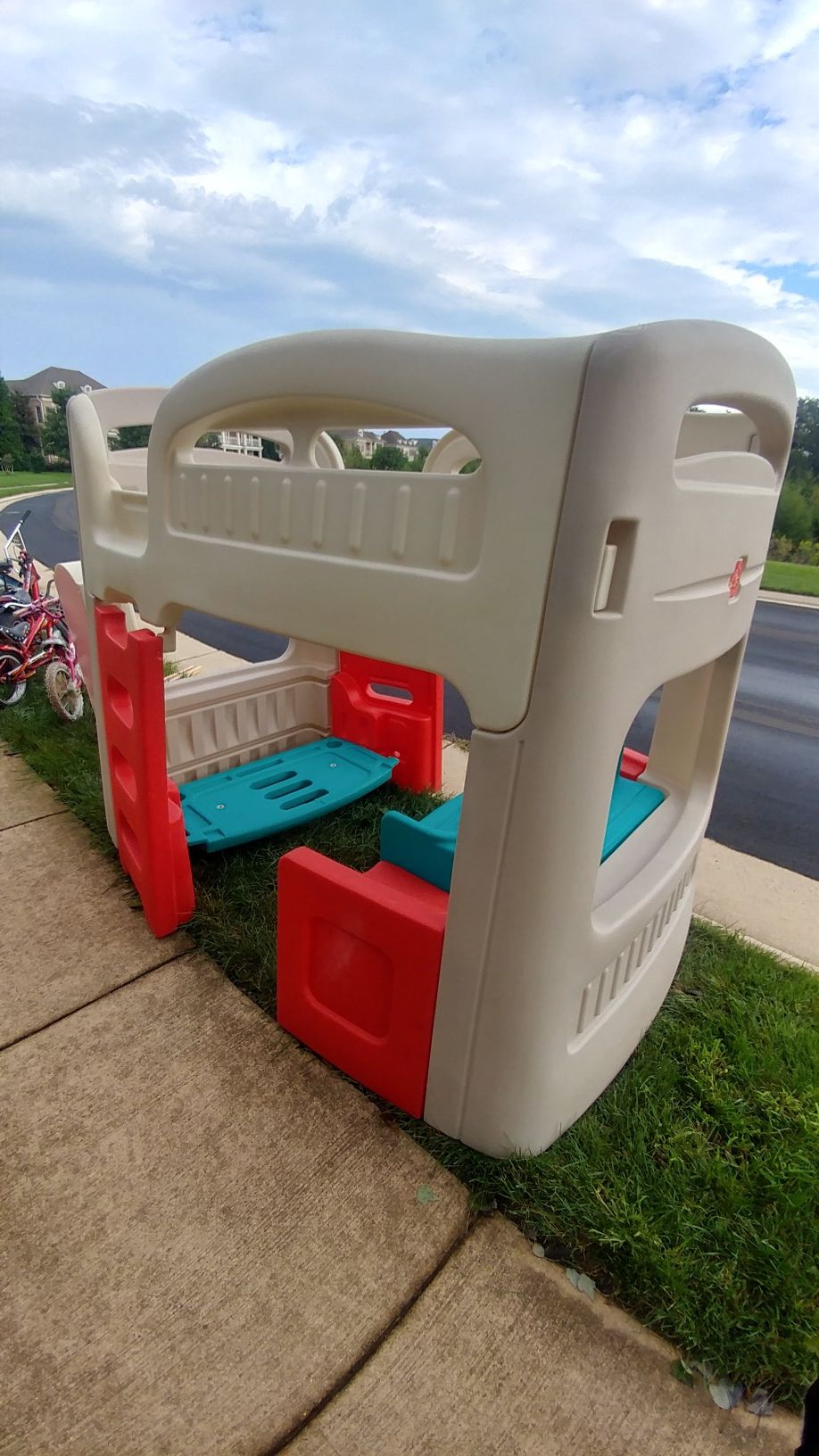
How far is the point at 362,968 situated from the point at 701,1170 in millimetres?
977

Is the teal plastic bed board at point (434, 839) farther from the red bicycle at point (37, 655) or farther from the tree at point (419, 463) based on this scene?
the red bicycle at point (37, 655)

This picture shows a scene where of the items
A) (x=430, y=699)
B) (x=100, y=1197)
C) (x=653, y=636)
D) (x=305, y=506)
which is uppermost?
(x=305, y=506)

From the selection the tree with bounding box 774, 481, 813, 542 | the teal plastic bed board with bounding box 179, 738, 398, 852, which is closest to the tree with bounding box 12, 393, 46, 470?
the tree with bounding box 774, 481, 813, 542

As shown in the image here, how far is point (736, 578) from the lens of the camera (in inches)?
65.4

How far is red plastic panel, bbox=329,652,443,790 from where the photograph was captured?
3680 millimetres

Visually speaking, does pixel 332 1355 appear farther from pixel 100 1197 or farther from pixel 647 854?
pixel 647 854

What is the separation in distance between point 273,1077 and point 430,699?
2.09 metres

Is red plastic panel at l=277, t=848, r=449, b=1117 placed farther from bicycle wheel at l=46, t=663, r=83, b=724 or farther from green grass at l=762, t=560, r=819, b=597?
green grass at l=762, t=560, r=819, b=597

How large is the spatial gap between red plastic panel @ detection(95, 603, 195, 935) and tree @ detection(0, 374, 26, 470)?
65.6 meters

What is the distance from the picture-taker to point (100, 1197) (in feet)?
5.41

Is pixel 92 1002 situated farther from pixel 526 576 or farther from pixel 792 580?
pixel 792 580

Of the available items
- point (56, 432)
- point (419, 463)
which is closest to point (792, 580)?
point (419, 463)

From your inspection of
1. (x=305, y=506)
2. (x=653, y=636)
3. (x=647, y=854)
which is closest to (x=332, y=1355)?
(x=647, y=854)

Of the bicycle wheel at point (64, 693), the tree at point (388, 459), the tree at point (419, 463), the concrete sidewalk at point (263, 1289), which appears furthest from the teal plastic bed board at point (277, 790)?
the tree at point (388, 459)
